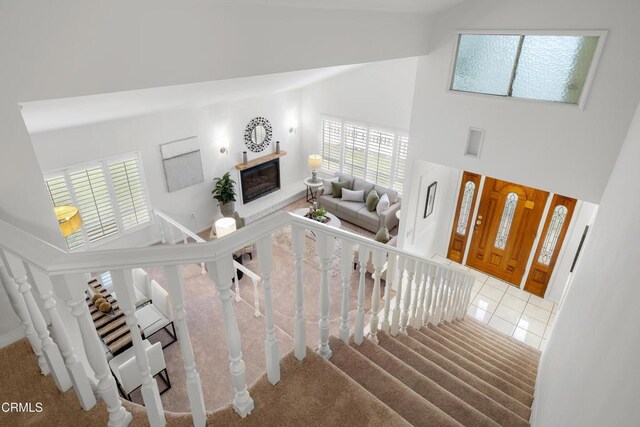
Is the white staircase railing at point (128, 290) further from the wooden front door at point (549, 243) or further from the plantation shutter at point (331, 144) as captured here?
the plantation shutter at point (331, 144)

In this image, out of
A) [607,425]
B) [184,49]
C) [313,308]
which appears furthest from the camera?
[313,308]

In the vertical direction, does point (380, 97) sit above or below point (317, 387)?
above

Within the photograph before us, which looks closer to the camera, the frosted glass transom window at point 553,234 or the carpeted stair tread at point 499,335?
the carpeted stair tread at point 499,335

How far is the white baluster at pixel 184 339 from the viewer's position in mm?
1215

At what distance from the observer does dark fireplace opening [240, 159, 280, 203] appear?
857 cm

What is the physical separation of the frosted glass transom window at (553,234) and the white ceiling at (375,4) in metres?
3.64

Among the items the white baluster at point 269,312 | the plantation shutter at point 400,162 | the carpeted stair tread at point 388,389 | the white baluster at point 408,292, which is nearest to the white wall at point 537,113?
the plantation shutter at point 400,162

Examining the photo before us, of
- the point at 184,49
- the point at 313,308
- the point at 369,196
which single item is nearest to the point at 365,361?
the point at 184,49

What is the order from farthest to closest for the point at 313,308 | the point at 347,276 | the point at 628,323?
the point at 313,308 → the point at 347,276 → the point at 628,323

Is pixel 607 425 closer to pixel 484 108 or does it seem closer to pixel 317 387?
pixel 317 387

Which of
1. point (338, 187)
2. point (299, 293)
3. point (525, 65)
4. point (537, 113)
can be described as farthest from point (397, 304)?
point (338, 187)

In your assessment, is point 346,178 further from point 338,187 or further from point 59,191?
point 59,191

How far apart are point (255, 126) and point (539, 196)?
18.8 feet

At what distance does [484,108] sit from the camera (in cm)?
471
